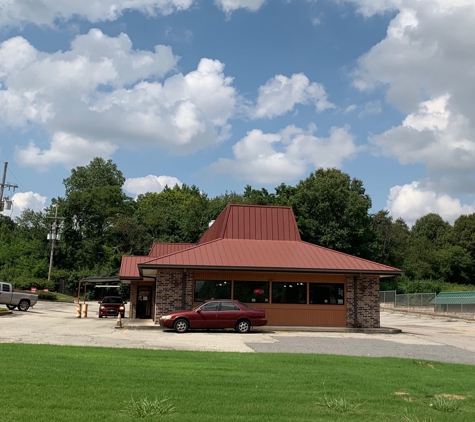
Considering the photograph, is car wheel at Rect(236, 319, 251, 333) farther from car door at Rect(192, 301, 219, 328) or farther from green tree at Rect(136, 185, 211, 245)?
green tree at Rect(136, 185, 211, 245)

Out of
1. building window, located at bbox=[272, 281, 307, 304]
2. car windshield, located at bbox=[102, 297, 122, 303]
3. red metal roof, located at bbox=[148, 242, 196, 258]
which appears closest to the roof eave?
building window, located at bbox=[272, 281, 307, 304]

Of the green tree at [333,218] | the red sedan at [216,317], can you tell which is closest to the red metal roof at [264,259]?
the red sedan at [216,317]

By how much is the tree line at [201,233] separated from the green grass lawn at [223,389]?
49903 millimetres

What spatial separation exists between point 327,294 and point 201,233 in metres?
43.3

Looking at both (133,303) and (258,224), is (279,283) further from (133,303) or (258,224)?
(133,303)

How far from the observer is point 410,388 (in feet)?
29.4

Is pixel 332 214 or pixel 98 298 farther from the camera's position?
pixel 98 298

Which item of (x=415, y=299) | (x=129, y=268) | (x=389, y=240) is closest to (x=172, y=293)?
(x=129, y=268)

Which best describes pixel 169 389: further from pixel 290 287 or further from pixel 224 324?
pixel 290 287

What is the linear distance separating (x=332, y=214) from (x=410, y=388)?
53446 millimetres

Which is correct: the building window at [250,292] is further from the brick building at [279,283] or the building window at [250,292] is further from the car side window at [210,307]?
the car side window at [210,307]

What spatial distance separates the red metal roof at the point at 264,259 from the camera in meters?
24.9

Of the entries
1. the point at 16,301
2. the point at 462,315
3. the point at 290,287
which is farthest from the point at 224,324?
the point at 462,315

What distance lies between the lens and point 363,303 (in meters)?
26.1
